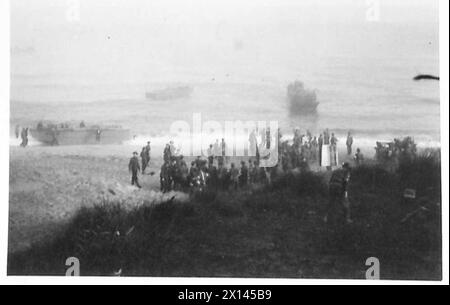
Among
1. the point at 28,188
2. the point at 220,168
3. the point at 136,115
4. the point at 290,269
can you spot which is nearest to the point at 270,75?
the point at 220,168

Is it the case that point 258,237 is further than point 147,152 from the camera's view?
No

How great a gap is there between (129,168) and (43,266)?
4.24ft

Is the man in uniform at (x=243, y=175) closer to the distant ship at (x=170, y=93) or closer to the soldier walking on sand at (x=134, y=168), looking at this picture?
the distant ship at (x=170, y=93)

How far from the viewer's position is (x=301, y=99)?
5.31 metres

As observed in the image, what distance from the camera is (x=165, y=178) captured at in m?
5.25

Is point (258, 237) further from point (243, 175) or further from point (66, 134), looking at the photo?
point (66, 134)

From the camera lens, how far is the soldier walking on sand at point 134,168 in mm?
5234

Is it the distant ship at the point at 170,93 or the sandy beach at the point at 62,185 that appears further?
the distant ship at the point at 170,93

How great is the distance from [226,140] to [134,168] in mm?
989

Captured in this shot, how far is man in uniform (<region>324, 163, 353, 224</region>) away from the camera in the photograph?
17.1ft

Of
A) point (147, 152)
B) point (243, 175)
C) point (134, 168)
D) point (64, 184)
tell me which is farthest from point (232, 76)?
point (64, 184)

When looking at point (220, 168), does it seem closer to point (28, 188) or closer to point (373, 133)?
point (373, 133)

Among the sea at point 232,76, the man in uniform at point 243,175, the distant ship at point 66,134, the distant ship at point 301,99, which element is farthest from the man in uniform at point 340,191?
the distant ship at point 66,134

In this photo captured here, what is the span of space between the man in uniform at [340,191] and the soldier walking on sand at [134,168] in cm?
197
